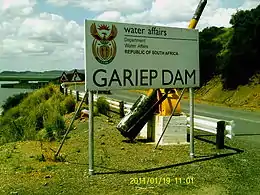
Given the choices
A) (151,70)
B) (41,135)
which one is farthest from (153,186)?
(41,135)

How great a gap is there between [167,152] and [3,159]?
3939 mm

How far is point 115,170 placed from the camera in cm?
952

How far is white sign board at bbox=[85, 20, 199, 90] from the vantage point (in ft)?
30.3

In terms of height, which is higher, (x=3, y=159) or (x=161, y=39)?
(x=161, y=39)

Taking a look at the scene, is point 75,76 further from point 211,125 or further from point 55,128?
point 211,125

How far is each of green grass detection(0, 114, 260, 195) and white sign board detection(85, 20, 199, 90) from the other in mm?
1745

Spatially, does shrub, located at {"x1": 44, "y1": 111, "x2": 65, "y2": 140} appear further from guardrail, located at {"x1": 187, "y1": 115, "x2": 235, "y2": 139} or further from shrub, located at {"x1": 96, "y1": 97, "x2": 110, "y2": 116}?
guardrail, located at {"x1": 187, "y1": 115, "x2": 235, "y2": 139}

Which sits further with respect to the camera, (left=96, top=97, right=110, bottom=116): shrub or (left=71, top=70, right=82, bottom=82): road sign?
(left=71, top=70, right=82, bottom=82): road sign

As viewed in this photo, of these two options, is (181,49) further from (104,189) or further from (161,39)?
(104,189)

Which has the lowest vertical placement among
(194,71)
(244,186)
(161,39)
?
(244,186)

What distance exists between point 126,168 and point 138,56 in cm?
242

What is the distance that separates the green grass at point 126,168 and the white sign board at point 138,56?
1745 mm

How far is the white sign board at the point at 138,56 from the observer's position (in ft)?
30.3
